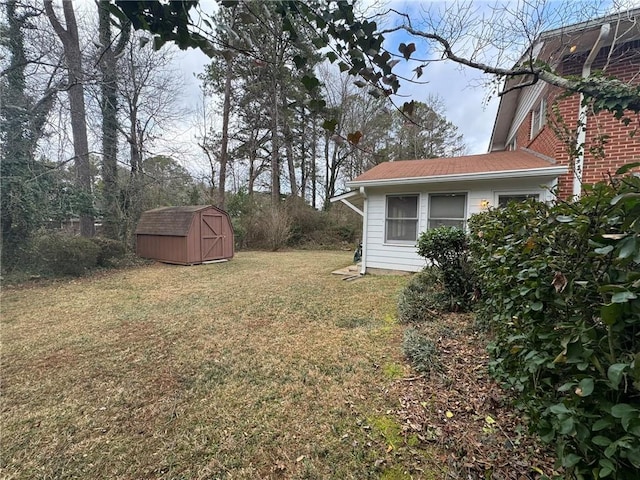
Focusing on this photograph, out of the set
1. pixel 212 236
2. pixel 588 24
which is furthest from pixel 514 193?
pixel 212 236

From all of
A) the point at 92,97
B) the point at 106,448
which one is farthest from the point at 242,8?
the point at 92,97

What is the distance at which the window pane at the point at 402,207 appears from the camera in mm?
7312

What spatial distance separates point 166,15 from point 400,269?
710 cm

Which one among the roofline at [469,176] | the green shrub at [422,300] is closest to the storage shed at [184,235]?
the roofline at [469,176]

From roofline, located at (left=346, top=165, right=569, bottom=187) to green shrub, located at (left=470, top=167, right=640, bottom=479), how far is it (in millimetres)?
5187

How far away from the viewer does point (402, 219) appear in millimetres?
7422

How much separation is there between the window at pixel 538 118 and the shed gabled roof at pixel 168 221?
9729 mm

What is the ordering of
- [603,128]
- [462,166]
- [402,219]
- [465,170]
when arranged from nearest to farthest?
[603,128], [465,170], [462,166], [402,219]

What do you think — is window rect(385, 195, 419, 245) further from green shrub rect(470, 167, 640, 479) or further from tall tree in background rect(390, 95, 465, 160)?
tall tree in background rect(390, 95, 465, 160)

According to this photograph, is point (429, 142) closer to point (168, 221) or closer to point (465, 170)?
point (465, 170)

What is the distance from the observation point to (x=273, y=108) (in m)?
15.8

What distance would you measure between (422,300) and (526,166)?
12.5ft

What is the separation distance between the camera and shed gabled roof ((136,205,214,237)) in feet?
32.0

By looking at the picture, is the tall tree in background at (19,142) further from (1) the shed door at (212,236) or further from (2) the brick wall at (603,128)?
(2) the brick wall at (603,128)
